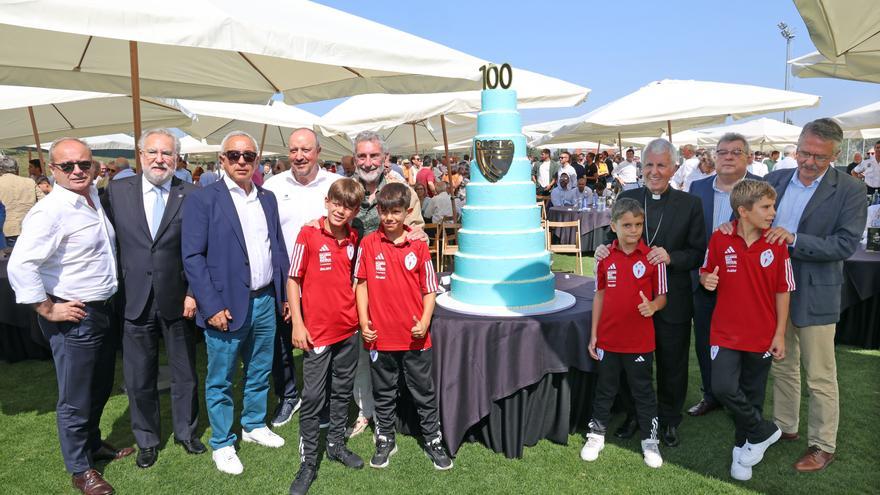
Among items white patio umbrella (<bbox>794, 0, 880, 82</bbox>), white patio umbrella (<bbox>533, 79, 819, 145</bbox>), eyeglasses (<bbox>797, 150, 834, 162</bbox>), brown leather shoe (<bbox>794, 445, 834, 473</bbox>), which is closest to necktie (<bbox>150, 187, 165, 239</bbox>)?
white patio umbrella (<bbox>794, 0, 880, 82</bbox>)

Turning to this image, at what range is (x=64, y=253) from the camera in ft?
10.9

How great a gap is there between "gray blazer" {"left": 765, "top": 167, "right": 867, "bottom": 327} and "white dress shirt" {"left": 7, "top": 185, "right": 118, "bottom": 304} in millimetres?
4256

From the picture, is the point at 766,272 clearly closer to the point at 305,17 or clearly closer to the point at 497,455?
the point at 497,455

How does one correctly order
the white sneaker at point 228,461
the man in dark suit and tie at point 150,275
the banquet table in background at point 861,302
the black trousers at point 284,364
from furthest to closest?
the banquet table in background at point 861,302, the black trousers at point 284,364, the white sneaker at point 228,461, the man in dark suit and tie at point 150,275

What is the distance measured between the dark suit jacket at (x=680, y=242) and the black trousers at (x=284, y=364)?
2.79 meters

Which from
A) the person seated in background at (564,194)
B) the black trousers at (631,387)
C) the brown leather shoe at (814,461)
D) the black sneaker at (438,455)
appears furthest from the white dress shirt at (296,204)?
the person seated in background at (564,194)

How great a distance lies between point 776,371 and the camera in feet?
12.7

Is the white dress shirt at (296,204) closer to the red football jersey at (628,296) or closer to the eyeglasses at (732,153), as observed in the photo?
the red football jersey at (628,296)

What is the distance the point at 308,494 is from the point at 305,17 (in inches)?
120

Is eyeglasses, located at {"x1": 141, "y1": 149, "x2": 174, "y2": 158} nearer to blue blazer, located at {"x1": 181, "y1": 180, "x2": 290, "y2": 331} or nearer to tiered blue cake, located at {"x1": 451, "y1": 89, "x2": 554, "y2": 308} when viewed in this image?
blue blazer, located at {"x1": 181, "y1": 180, "x2": 290, "y2": 331}

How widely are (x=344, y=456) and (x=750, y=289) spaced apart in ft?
9.18

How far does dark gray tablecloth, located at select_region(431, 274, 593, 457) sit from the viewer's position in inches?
144

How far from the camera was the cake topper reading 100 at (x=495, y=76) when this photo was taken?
12.9ft

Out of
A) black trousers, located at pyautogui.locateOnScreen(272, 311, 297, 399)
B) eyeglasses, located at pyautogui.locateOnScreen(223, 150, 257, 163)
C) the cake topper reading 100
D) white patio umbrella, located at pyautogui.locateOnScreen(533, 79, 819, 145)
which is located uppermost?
white patio umbrella, located at pyautogui.locateOnScreen(533, 79, 819, 145)
